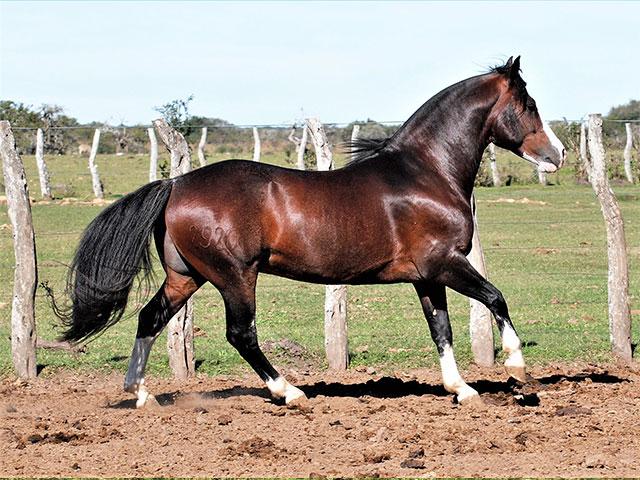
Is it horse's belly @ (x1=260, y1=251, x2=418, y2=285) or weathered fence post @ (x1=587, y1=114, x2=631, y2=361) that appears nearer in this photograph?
horse's belly @ (x1=260, y1=251, x2=418, y2=285)

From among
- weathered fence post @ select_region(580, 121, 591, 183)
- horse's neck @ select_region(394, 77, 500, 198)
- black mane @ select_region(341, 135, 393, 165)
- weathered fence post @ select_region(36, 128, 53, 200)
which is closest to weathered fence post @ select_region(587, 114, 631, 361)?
weathered fence post @ select_region(580, 121, 591, 183)

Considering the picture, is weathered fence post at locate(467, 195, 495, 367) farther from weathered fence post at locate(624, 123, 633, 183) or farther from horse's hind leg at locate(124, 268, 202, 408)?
weathered fence post at locate(624, 123, 633, 183)

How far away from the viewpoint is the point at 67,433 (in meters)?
7.80

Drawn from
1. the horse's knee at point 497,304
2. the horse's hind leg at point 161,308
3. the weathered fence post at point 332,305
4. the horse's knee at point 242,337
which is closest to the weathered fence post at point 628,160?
the weathered fence post at point 332,305

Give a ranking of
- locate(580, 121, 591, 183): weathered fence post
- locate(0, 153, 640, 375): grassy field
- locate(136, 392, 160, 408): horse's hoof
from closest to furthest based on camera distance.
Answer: locate(136, 392, 160, 408): horse's hoof < locate(0, 153, 640, 375): grassy field < locate(580, 121, 591, 183): weathered fence post

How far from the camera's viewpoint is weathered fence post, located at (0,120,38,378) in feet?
33.6

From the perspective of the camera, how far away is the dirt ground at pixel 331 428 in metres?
6.78

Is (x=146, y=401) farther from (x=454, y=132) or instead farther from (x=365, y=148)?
(x=454, y=132)

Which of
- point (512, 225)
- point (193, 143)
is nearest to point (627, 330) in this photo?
point (512, 225)

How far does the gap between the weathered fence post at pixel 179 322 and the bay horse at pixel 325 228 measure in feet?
3.35

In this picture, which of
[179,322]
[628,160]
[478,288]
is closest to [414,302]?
[179,322]

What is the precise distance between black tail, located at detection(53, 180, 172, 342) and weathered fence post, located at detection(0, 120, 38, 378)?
136cm

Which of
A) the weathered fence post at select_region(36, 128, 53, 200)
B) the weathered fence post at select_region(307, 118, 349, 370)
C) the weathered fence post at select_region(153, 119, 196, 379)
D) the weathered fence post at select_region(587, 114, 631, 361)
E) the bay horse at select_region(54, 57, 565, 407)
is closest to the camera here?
the bay horse at select_region(54, 57, 565, 407)

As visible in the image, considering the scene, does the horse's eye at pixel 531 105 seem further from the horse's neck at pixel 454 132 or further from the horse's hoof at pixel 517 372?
the horse's hoof at pixel 517 372
